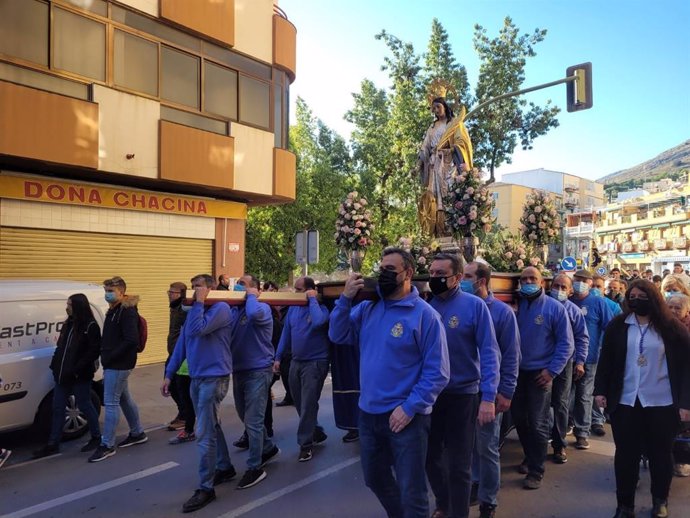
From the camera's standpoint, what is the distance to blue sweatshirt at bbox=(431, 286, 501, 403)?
12.4ft

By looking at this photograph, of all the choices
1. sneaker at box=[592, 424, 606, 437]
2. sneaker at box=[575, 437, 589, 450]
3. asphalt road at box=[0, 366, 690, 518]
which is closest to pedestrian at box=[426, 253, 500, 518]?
asphalt road at box=[0, 366, 690, 518]

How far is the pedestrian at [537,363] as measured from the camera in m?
4.80

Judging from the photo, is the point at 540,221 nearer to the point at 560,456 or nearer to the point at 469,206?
the point at 469,206

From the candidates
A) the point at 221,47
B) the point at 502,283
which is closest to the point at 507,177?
the point at 221,47

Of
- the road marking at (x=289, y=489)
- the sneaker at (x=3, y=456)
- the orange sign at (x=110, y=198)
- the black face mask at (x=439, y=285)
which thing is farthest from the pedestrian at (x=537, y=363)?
the orange sign at (x=110, y=198)

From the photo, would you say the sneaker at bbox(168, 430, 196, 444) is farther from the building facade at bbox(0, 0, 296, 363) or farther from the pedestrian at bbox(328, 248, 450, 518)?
the building facade at bbox(0, 0, 296, 363)

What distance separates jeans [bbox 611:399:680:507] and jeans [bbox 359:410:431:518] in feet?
5.92

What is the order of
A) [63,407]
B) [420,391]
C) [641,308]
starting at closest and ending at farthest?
[420,391], [641,308], [63,407]

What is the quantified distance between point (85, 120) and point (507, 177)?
7783 centimetres

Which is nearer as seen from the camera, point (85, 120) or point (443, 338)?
point (443, 338)

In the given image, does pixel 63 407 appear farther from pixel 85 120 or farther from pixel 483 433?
pixel 85 120

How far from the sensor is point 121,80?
36.0 ft

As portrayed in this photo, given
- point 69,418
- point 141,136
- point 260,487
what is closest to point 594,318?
point 260,487

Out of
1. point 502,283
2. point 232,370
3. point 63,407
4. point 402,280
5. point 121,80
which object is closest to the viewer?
point 402,280
